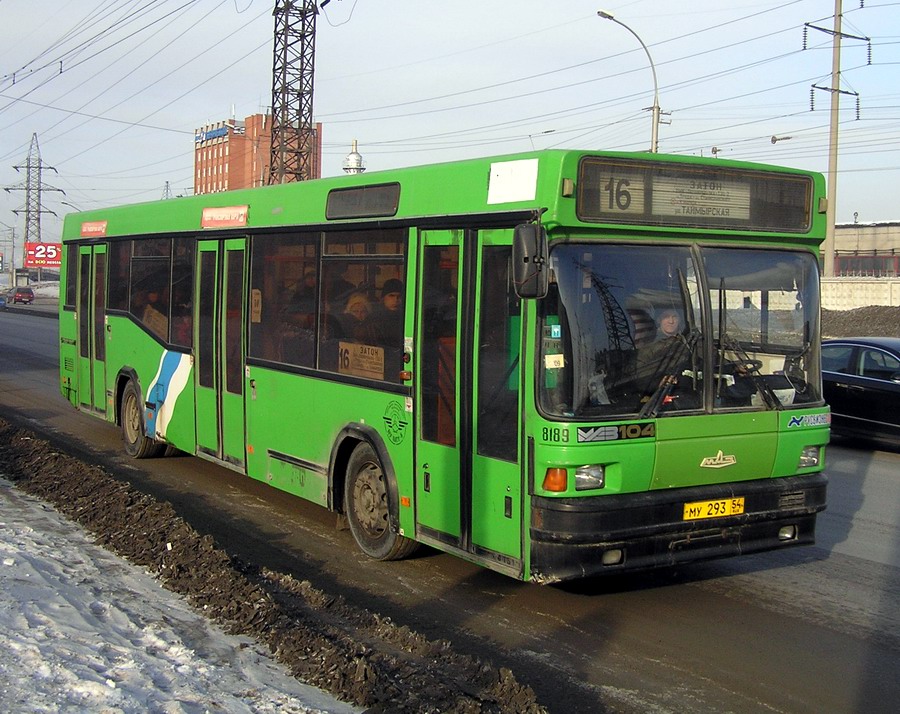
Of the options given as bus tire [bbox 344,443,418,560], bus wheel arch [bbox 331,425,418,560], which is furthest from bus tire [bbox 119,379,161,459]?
bus tire [bbox 344,443,418,560]

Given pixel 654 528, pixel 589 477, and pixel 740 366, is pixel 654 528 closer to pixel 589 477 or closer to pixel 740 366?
pixel 589 477

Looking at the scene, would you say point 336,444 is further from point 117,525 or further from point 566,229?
point 566,229

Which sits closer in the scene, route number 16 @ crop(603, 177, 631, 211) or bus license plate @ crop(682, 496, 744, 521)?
route number 16 @ crop(603, 177, 631, 211)

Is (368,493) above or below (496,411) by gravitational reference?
below

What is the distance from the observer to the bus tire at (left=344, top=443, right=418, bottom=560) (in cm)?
819

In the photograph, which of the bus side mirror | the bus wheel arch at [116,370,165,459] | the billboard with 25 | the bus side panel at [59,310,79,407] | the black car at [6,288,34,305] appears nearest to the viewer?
the bus side mirror

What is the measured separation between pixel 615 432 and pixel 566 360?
529 mm

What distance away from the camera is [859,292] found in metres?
38.4

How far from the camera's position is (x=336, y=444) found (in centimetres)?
870

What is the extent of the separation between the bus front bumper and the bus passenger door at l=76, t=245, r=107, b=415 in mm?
9310

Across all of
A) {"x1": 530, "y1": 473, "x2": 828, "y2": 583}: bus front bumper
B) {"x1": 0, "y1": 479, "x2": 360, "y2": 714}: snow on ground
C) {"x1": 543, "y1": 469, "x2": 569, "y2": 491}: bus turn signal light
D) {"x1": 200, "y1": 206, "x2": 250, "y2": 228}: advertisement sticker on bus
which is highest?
{"x1": 200, "y1": 206, "x2": 250, "y2": 228}: advertisement sticker on bus

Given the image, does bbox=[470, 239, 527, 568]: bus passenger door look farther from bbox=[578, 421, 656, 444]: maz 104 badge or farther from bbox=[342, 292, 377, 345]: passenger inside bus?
bbox=[342, 292, 377, 345]: passenger inside bus

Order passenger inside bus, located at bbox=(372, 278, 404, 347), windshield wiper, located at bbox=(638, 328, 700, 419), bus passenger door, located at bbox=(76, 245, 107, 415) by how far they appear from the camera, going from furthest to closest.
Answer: bus passenger door, located at bbox=(76, 245, 107, 415) < passenger inside bus, located at bbox=(372, 278, 404, 347) < windshield wiper, located at bbox=(638, 328, 700, 419)

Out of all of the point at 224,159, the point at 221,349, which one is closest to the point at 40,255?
the point at 224,159
